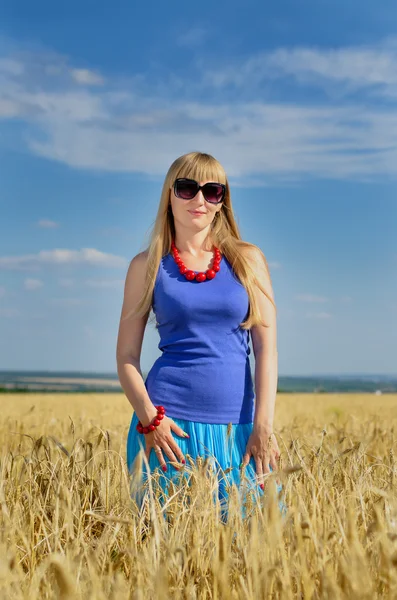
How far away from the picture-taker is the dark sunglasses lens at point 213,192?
3.58m

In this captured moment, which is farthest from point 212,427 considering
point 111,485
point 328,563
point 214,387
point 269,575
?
point 269,575

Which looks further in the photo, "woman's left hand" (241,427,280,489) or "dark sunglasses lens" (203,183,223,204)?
"dark sunglasses lens" (203,183,223,204)

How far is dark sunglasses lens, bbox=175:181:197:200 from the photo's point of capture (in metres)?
3.57

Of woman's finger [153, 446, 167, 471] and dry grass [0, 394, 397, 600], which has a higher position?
woman's finger [153, 446, 167, 471]

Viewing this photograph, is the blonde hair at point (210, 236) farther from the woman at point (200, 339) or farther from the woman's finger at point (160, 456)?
the woman's finger at point (160, 456)

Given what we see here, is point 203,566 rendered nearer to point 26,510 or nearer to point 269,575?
point 269,575

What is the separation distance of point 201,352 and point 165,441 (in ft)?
1.42

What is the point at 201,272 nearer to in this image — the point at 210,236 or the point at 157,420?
the point at 210,236

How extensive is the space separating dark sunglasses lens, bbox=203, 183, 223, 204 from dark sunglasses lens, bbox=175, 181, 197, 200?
5cm

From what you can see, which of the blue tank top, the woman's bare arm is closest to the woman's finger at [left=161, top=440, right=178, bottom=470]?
the blue tank top

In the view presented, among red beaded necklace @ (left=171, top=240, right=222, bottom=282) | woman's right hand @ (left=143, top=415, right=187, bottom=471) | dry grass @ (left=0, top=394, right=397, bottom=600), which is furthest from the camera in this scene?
red beaded necklace @ (left=171, top=240, right=222, bottom=282)

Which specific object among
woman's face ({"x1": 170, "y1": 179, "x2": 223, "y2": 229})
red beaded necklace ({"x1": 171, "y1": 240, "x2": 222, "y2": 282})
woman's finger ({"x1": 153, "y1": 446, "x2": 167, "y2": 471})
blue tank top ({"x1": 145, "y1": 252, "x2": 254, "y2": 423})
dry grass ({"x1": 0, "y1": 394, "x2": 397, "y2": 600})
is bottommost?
dry grass ({"x1": 0, "y1": 394, "x2": 397, "y2": 600})

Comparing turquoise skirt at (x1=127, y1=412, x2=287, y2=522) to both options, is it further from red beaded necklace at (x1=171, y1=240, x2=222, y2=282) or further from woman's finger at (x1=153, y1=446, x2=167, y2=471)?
red beaded necklace at (x1=171, y1=240, x2=222, y2=282)

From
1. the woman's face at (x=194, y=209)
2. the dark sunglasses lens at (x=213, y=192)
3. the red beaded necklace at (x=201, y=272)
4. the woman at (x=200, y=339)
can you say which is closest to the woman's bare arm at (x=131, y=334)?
the woman at (x=200, y=339)
